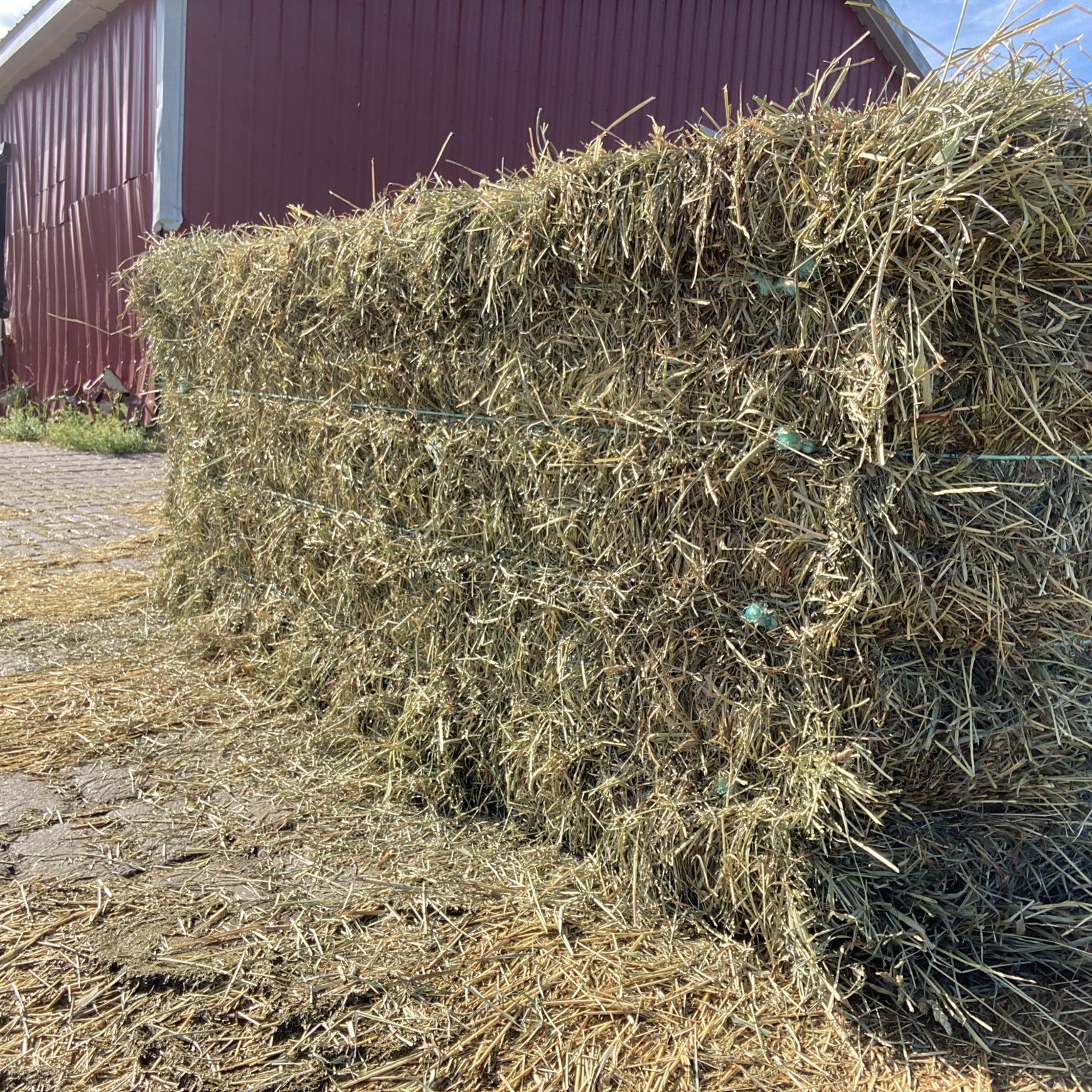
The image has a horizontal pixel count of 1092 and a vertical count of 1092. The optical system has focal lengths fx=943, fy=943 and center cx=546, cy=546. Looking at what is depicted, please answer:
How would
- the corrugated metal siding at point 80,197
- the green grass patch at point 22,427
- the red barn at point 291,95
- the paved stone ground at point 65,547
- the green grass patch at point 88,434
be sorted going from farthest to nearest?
the green grass patch at point 22,427 → the green grass patch at point 88,434 → the corrugated metal siding at point 80,197 → the red barn at point 291,95 → the paved stone ground at point 65,547

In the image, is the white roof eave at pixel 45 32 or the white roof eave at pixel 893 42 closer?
the white roof eave at pixel 45 32

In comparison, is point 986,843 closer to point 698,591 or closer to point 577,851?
point 698,591

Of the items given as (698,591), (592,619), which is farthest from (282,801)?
(698,591)

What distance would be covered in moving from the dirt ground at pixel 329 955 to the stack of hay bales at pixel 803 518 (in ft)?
0.53

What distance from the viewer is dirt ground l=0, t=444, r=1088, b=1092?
1891 mm

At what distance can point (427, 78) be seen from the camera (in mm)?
10500

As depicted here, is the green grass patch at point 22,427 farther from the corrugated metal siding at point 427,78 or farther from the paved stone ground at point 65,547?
the corrugated metal siding at point 427,78

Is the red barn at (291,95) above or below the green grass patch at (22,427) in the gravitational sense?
above

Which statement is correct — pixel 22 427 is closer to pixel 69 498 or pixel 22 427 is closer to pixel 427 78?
pixel 69 498

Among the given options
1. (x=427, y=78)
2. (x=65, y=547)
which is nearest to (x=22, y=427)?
(x=427, y=78)

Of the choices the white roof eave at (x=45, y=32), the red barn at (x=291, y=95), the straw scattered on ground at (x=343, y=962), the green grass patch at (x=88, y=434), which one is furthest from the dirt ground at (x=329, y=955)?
the white roof eave at (x=45, y=32)

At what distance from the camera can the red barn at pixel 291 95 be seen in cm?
954

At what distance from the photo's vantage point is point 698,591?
7.38 feet

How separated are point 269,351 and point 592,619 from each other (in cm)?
199
